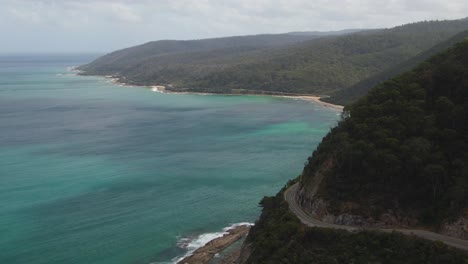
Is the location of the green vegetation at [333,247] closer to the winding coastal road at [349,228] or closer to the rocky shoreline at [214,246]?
the winding coastal road at [349,228]

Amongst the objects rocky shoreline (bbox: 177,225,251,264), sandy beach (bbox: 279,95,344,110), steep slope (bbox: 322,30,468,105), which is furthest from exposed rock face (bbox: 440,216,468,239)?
steep slope (bbox: 322,30,468,105)

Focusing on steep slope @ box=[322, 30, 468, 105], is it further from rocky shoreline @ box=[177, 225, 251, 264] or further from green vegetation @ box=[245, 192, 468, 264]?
green vegetation @ box=[245, 192, 468, 264]

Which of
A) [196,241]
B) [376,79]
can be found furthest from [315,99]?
[196,241]

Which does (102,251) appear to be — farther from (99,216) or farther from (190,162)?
(190,162)

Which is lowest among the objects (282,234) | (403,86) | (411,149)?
(282,234)

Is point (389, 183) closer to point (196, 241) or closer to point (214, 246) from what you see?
point (214, 246)

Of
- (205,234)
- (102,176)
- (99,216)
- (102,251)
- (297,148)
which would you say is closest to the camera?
(102,251)

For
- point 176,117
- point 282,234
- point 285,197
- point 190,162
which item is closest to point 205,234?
point 285,197

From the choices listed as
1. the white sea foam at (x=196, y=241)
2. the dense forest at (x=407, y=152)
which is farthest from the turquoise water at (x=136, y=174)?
the dense forest at (x=407, y=152)
